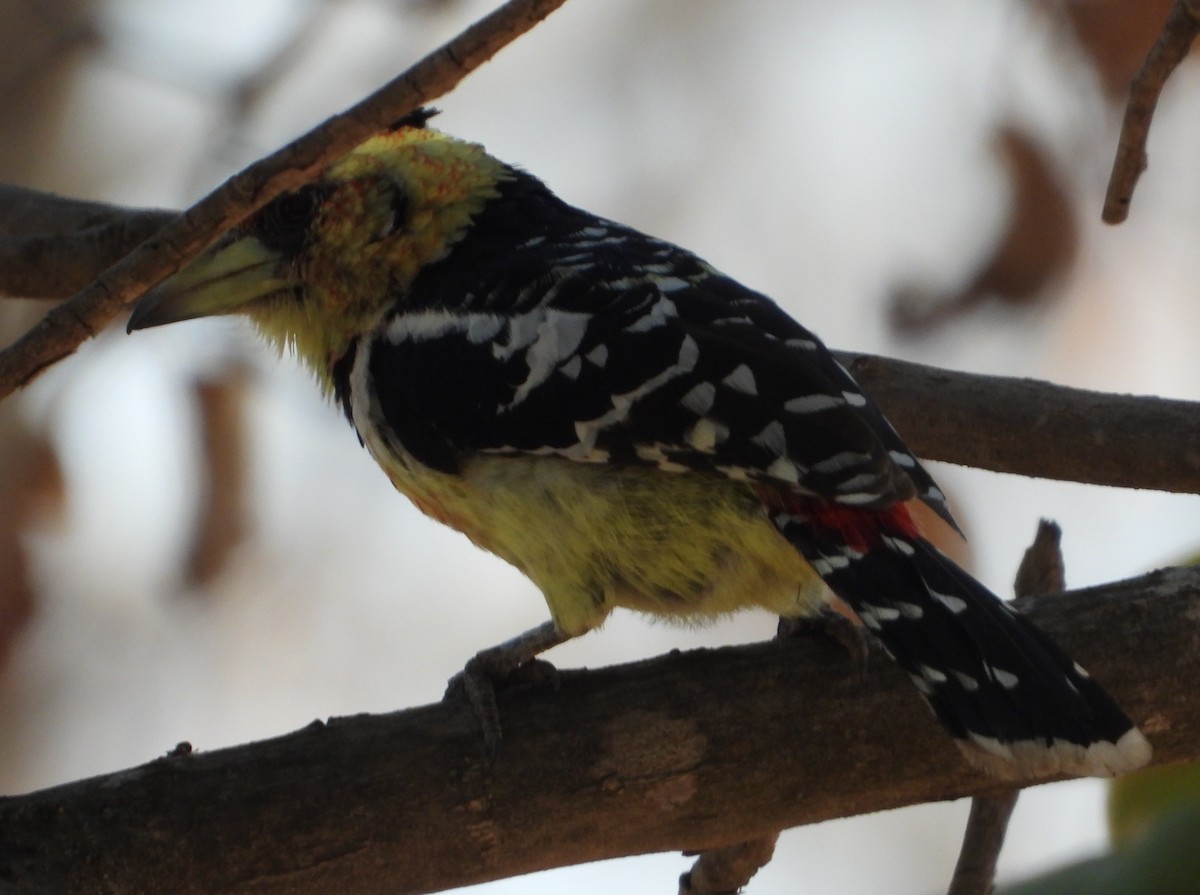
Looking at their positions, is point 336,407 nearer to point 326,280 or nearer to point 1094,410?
point 326,280

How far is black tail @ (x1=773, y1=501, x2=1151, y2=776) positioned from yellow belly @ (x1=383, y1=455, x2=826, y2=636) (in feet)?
0.47

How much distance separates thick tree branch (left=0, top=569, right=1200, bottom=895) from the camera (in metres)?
1.86

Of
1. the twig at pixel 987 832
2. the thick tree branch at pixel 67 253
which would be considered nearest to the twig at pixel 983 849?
the twig at pixel 987 832

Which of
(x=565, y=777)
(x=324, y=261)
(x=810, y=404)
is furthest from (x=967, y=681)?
(x=324, y=261)

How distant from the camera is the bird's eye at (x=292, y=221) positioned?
8.67ft

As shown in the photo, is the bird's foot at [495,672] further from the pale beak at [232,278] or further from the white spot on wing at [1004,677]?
the pale beak at [232,278]

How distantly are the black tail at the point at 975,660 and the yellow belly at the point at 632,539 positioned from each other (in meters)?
0.14

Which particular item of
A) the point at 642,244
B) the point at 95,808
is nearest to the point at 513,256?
the point at 642,244

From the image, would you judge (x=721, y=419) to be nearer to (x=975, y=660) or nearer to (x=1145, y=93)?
(x=975, y=660)

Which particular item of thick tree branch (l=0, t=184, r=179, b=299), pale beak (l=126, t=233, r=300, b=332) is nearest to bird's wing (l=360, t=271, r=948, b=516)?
pale beak (l=126, t=233, r=300, b=332)

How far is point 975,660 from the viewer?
72.4 inches

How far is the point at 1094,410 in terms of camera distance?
2561 mm

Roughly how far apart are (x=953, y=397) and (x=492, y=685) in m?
1.06

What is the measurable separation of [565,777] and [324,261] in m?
1.11
